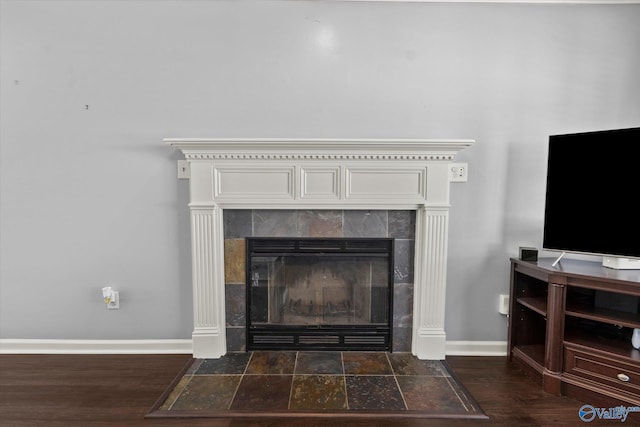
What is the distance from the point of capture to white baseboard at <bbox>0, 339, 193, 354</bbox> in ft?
8.11

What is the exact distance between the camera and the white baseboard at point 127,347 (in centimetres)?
247

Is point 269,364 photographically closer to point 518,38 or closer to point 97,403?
point 97,403

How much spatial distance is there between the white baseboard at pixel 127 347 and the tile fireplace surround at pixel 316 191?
19 cm

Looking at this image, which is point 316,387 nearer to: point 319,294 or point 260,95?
point 319,294

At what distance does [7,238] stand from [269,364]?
2101 millimetres

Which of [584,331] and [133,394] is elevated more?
[584,331]

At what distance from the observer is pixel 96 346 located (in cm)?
248

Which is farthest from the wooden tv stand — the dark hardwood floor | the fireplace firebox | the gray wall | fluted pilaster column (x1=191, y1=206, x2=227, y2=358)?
fluted pilaster column (x1=191, y1=206, x2=227, y2=358)

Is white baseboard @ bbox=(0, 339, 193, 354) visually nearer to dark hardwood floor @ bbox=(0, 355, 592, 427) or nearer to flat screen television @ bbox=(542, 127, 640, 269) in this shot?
dark hardwood floor @ bbox=(0, 355, 592, 427)

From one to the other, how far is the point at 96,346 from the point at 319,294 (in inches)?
66.6

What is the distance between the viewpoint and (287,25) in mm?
2326

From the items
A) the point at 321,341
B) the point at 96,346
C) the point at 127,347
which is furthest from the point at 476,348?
the point at 96,346

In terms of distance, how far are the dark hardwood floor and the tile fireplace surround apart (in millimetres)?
327

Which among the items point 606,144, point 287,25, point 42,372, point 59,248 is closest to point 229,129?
point 287,25
